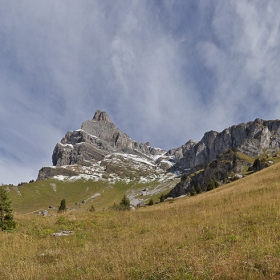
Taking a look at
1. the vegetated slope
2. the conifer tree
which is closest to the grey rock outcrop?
the conifer tree

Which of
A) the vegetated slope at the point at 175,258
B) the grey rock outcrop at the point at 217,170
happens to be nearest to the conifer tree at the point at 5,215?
the vegetated slope at the point at 175,258

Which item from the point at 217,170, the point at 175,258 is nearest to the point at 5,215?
the point at 175,258

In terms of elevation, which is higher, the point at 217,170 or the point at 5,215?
the point at 217,170

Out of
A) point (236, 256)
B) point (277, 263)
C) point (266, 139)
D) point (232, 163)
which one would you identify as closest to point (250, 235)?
point (236, 256)

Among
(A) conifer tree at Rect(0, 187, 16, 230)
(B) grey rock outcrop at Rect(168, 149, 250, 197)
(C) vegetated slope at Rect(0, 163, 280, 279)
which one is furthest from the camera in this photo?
(B) grey rock outcrop at Rect(168, 149, 250, 197)

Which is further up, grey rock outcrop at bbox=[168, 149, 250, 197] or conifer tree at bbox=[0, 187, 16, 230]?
grey rock outcrop at bbox=[168, 149, 250, 197]

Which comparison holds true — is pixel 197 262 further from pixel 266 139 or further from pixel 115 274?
pixel 266 139

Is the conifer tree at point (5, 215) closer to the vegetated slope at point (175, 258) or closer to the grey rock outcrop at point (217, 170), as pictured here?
the vegetated slope at point (175, 258)

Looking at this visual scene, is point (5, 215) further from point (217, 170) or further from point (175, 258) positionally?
point (217, 170)

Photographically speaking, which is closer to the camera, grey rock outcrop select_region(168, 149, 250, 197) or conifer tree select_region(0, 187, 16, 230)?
conifer tree select_region(0, 187, 16, 230)

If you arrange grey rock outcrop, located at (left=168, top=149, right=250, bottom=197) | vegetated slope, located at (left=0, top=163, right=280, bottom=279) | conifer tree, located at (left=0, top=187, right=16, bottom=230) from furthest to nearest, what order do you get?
1. grey rock outcrop, located at (left=168, top=149, right=250, bottom=197)
2. conifer tree, located at (left=0, top=187, right=16, bottom=230)
3. vegetated slope, located at (left=0, top=163, right=280, bottom=279)

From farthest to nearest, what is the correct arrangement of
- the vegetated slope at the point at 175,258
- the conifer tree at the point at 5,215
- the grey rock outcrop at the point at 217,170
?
1. the grey rock outcrop at the point at 217,170
2. the conifer tree at the point at 5,215
3. the vegetated slope at the point at 175,258

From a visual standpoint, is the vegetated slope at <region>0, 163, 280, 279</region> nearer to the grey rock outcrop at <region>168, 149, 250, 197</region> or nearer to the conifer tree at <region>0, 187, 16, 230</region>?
the conifer tree at <region>0, 187, 16, 230</region>

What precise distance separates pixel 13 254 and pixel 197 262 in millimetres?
8590
